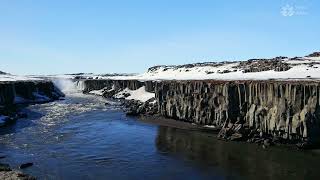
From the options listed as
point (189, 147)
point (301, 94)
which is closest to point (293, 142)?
point (301, 94)

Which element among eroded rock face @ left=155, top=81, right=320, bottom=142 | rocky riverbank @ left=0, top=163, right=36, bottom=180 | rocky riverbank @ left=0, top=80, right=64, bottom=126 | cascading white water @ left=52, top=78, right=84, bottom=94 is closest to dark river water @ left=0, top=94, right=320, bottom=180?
rocky riverbank @ left=0, top=163, right=36, bottom=180

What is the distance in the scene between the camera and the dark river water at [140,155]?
1629 inches

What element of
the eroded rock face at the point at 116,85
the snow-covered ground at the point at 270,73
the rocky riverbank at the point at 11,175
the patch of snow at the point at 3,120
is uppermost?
the snow-covered ground at the point at 270,73

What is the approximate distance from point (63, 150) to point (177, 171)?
50.5 feet

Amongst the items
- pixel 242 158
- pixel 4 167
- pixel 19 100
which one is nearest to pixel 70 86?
pixel 19 100

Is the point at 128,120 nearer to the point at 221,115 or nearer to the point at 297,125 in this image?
the point at 221,115

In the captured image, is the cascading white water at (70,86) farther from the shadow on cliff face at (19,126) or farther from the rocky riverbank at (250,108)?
the rocky riverbank at (250,108)

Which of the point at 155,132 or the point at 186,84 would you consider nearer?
the point at 155,132

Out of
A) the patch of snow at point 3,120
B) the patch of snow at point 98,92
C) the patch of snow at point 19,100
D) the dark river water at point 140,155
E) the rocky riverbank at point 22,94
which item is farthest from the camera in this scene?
the patch of snow at point 98,92

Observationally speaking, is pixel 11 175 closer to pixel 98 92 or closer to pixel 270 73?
pixel 270 73

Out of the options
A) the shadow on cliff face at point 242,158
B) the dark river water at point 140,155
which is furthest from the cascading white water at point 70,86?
the shadow on cliff face at point 242,158

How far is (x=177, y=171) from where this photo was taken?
4206 centimetres

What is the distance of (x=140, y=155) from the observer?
49.2 meters

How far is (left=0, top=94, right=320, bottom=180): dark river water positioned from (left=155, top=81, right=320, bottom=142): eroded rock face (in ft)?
13.0
